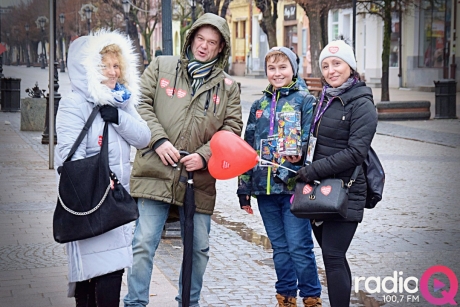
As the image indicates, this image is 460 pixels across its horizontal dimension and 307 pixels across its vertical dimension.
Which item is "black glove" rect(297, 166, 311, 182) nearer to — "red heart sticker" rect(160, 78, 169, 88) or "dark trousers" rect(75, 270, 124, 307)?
"red heart sticker" rect(160, 78, 169, 88)

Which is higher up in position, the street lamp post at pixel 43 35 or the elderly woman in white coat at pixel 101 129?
the street lamp post at pixel 43 35

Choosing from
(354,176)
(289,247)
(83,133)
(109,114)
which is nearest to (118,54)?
(109,114)

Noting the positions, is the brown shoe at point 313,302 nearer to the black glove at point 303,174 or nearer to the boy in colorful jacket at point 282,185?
the boy in colorful jacket at point 282,185

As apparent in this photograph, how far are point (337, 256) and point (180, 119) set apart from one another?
1.22 m

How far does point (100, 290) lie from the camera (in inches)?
164

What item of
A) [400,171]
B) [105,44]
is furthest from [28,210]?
[400,171]

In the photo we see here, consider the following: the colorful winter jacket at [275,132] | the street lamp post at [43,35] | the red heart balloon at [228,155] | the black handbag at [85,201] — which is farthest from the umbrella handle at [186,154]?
the street lamp post at [43,35]

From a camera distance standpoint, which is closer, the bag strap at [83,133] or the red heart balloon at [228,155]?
the bag strap at [83,133]

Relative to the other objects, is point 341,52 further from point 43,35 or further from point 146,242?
point 43,35

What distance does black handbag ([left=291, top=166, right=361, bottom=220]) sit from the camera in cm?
443

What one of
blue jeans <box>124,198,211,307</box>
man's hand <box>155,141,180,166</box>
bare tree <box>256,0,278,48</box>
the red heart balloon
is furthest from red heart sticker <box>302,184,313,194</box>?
bare tree <box>256,0,278,48</box>

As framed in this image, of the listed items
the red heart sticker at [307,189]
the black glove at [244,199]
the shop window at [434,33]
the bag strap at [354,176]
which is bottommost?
the black glove at [244,199]

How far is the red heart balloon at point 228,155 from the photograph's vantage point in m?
4.55

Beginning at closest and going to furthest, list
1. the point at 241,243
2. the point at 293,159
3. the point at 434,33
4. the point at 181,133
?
the point at 181,133
the point at 293,159
the point at 241,243
the point at 434,33
